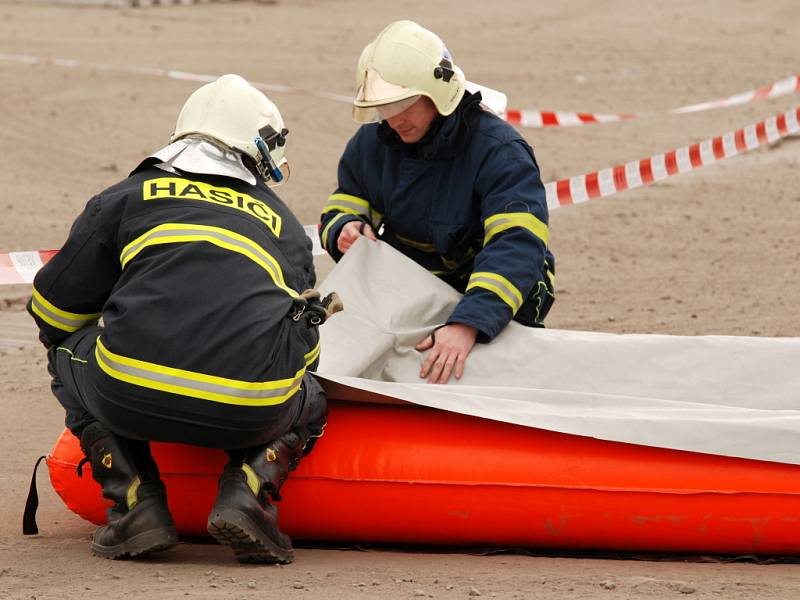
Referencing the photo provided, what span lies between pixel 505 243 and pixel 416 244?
0.53 meters

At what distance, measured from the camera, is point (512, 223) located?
495cm

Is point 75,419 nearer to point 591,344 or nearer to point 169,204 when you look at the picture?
point 169,204

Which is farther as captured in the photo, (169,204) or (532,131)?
(532,131)

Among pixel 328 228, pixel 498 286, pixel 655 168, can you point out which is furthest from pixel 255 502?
pixel 655 168

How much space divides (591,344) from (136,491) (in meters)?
1.66

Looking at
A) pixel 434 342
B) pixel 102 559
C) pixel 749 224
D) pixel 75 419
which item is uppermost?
pixel 749 224

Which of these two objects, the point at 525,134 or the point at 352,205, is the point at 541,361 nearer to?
the point at 352,205

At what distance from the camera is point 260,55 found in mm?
15273

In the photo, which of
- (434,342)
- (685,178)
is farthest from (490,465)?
(685,178)

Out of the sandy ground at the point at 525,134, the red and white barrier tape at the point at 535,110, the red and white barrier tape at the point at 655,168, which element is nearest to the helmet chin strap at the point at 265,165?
the sandy ground at the point at 525,134

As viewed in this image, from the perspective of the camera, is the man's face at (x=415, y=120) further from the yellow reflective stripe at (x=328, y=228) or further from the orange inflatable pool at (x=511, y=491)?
the orange inflatable pool at (x=511, y=491)

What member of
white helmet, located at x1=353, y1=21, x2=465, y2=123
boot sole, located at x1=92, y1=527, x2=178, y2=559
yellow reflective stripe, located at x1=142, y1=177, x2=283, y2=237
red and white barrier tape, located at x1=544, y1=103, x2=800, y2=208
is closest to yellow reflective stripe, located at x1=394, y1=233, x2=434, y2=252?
white helmet, located at x1=353, y1=21, x2=465, y2=123

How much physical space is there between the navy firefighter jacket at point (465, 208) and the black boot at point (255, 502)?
91 centimetres

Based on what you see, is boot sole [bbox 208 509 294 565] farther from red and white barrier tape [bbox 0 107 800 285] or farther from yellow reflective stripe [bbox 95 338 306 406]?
red and white barrier tape [bbox 0 107 800 285]
